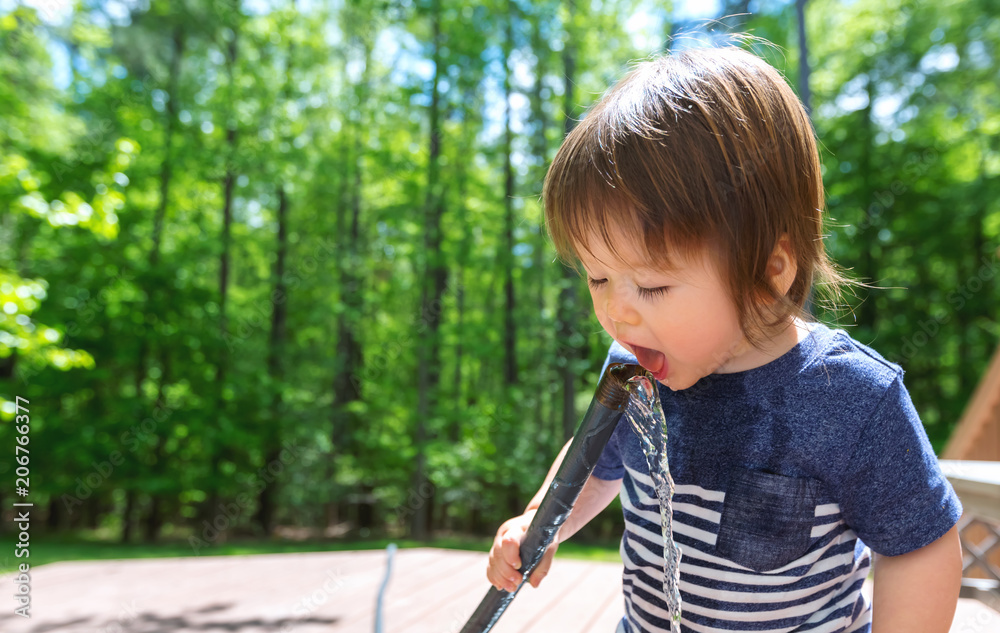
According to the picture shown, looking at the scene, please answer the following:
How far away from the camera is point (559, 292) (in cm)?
997

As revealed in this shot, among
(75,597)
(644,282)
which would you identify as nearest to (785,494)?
(644,282)

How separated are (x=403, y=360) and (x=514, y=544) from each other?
11.3 metres

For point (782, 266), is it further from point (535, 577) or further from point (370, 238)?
point (370, 238)

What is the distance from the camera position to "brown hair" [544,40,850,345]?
0.75 m

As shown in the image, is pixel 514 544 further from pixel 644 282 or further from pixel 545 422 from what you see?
pixel 545 422

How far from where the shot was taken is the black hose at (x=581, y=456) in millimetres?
746

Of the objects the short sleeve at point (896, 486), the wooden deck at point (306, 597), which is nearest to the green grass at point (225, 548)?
the wooden deck at point (306, 597)

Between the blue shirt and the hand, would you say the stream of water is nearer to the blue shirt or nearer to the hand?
the blue shirt

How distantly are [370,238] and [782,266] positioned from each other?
39.7 ft

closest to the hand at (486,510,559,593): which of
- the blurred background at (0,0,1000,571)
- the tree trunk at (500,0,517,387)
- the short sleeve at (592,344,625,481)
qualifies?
the short sleeve at (592,344,625,481)

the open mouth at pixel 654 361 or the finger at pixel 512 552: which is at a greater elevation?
the open mouth at pixel 654 361

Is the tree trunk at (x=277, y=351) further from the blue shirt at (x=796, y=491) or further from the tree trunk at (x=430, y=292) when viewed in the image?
the blue shirt at (x=796, y=491)

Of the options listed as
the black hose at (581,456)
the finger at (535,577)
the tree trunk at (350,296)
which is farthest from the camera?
the tree trunk at (350,296)

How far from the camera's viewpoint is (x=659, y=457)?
859mm
